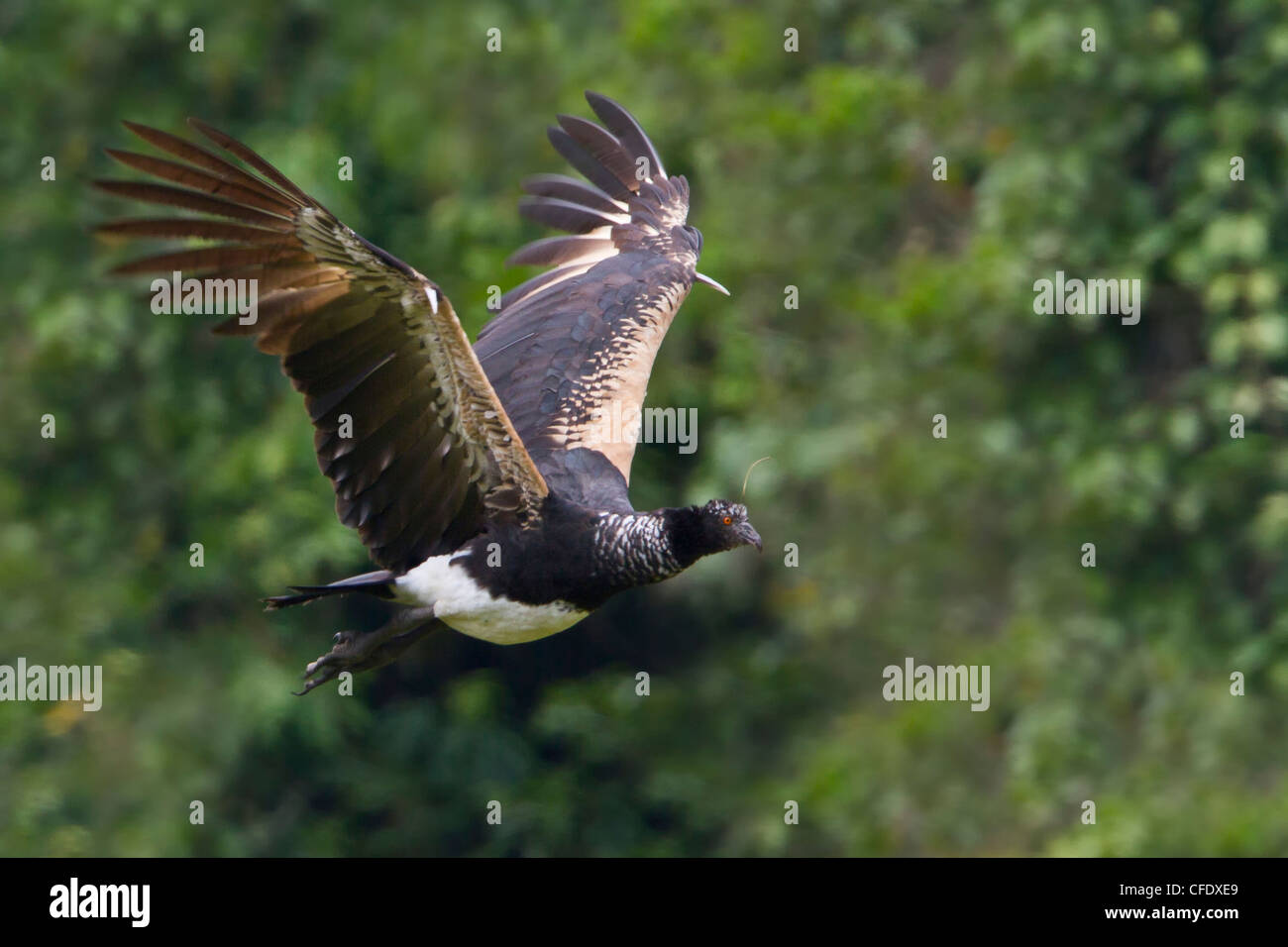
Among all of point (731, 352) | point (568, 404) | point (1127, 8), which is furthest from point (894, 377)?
point (568, 404)

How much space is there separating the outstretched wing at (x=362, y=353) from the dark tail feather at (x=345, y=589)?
0.25ft

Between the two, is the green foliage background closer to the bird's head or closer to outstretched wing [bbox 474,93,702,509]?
outstretched wing [bbox 474,93,702,509]

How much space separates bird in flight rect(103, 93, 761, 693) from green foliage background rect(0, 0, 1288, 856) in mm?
3404

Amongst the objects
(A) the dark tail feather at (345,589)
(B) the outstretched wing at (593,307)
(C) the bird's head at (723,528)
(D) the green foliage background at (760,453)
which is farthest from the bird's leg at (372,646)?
(D) the green foliage background at (760,453)

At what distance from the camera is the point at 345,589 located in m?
6.13

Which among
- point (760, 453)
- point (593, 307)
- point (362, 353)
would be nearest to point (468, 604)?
point (362, 353)

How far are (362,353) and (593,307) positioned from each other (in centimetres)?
204

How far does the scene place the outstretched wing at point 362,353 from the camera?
528 cm

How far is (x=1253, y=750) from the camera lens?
32.3 ft

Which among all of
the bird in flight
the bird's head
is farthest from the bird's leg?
Answer: the bird's head

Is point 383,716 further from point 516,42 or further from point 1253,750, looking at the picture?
point 1253,750
